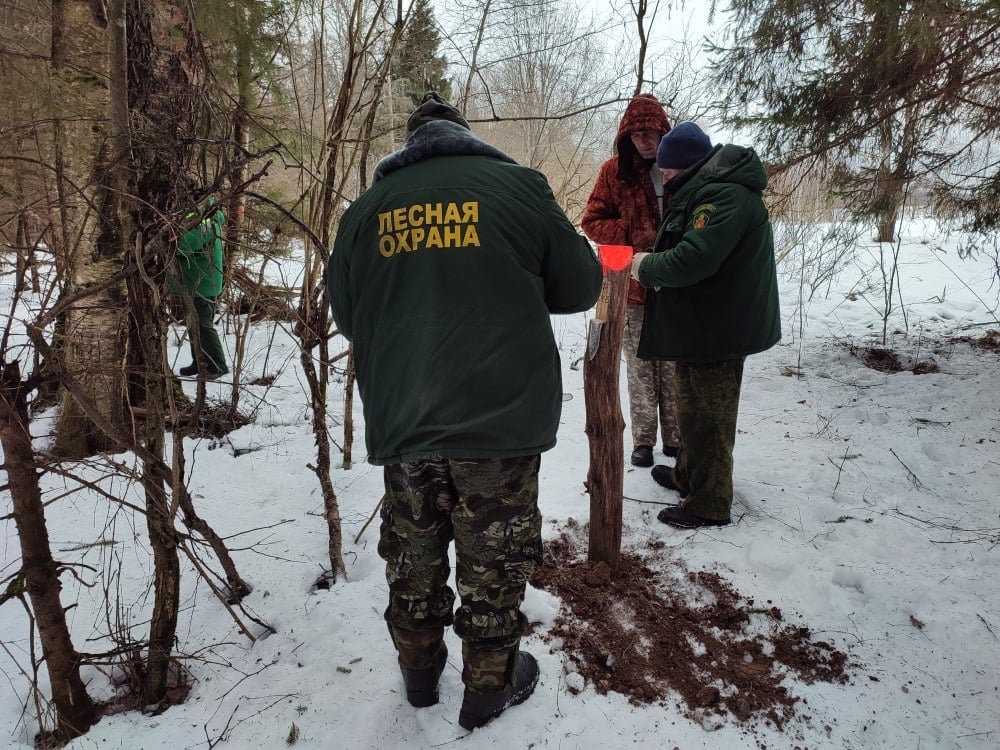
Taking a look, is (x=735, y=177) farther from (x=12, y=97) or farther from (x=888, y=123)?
(x=12, y=97)

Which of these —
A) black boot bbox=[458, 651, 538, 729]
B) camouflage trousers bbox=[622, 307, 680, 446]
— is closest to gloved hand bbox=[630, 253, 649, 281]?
camouflage trousers bbox=[622, 307, 680, 446]

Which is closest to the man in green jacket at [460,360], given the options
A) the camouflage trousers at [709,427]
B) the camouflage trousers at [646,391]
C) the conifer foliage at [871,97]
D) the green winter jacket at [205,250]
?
the green winter jacket at [205,250]

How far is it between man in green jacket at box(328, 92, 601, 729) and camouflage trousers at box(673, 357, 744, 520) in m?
1.12

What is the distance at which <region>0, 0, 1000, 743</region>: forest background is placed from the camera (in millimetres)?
1551

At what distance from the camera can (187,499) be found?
1840 millimetres

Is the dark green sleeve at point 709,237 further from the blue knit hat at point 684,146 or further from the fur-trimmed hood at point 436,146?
the fur-trimmed hood at point 436,146

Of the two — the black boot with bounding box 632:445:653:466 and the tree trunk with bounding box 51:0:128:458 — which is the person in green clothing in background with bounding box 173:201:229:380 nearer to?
the tree trunk with bounding box 51:0:128:458

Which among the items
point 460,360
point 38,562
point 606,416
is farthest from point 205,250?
point 606,416

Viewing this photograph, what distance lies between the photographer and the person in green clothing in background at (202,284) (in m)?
1.62

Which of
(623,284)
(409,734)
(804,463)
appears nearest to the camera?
(409,734)

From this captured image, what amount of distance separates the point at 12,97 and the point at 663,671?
13.1ft

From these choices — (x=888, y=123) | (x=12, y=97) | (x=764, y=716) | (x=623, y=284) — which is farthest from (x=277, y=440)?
(x=888, y=123)

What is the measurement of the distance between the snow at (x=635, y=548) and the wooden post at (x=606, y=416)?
362 mm

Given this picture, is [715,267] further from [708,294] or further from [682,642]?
[682,642]
